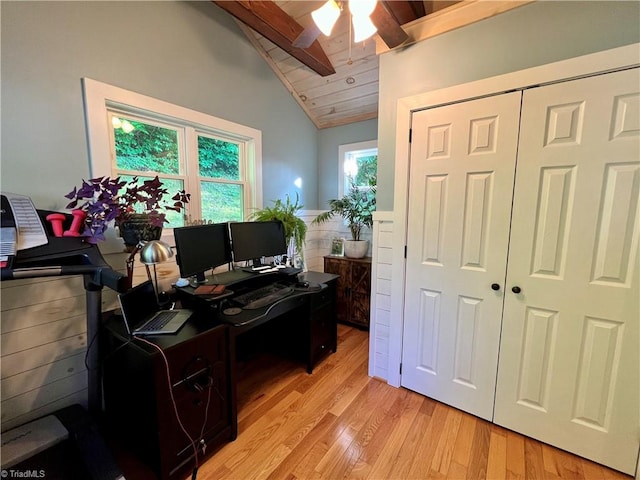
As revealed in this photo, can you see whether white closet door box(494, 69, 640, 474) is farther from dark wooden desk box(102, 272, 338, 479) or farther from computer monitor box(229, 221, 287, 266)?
computer monitor box(229, 221, 287, 266)

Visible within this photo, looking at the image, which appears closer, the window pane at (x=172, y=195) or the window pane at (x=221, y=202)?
the window pane at (x=172, y=195)

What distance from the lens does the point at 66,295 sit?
1.58m

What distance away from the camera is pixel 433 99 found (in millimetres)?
1757

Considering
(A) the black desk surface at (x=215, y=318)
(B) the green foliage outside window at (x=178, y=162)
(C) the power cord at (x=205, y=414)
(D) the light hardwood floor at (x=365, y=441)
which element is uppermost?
(B) the green foliage outside window at (x=178, y=162)

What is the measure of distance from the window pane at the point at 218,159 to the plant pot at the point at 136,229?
91 cm

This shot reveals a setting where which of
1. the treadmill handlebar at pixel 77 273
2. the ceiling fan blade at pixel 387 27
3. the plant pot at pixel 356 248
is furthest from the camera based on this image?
the plant pot at pixel 356 248

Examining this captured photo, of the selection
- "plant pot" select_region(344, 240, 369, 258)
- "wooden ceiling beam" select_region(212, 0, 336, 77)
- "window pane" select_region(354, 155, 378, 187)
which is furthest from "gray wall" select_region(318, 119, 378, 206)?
"wooden ceiling beam" select_region(212, 0, 336, 77)

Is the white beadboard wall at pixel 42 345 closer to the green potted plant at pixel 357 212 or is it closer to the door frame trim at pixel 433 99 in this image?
the door frame trim at pixel 433 99

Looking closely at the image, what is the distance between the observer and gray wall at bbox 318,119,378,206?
10.7 feet

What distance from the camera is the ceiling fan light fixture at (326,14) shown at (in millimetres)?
A: 1285

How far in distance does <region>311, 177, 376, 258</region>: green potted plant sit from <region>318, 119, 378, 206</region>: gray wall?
39cm

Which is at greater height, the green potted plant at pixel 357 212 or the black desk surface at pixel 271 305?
the green potted plant at pixel 357 212

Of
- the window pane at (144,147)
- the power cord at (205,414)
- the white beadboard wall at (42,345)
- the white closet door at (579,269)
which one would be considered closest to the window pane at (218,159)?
the window pane at (144,147)

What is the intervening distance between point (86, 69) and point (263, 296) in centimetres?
175
